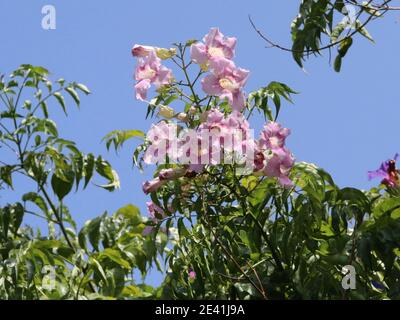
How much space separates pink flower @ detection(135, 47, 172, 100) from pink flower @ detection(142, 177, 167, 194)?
32 centimetres

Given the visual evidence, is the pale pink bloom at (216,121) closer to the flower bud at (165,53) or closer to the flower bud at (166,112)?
the flower bud at (166,112)

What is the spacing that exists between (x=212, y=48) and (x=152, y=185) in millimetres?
483

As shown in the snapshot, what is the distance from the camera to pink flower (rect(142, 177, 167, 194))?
2.79 m

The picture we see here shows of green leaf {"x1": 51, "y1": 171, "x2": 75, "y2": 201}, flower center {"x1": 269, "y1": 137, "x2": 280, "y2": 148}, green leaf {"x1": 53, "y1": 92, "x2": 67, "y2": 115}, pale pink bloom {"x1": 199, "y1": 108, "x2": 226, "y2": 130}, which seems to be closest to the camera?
pale pink bloom {"x1": 199, "y1": 108, "x2": 226, "y2": 130}

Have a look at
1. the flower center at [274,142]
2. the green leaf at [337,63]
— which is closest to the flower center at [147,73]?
the flower center at [274,142]

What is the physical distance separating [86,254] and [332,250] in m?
1.02

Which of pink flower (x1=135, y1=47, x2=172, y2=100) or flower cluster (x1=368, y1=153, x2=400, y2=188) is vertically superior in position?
pink flower (x1=135, y1=47, x2=172, y2=100)

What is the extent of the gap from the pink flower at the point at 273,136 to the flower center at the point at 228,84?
160 millimetres

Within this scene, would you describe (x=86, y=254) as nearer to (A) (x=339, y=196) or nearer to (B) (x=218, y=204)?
(B) (x=218, y=204)

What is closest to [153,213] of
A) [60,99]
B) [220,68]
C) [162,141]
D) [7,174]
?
[162,141]

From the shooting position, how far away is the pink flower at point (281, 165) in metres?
2.78

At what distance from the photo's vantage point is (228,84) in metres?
2.77

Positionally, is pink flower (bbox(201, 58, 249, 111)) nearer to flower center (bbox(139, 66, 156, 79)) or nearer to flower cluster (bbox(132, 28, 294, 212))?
flower cluster (bbox(132, 28, 294, 212))

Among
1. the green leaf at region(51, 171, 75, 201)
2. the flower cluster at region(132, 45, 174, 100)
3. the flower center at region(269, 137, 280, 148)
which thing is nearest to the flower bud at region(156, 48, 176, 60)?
the flower cluster at region(132, 45, 174, 100)
